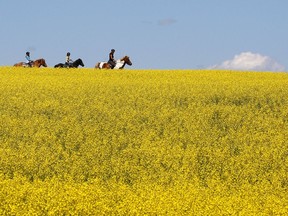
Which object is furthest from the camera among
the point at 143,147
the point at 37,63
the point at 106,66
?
the point at 37,63

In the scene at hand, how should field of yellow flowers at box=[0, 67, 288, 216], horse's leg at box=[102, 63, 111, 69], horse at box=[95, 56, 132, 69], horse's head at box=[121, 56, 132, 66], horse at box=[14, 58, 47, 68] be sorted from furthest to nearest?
1. horse at box=[14, 58, 47, 68]
2. horse's leg at box=[102, 63, 111, 69]
3. horse's head at box=[121, 56, 132, 66]
4. horse at box=[95, 56, 132, 69]
5. field of yellow flowers at box=[0, 67, 288, 216]

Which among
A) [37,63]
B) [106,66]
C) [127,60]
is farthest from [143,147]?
[37,63]

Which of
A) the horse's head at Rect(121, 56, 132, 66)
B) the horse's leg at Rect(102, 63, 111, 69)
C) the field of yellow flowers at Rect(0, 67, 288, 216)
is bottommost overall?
the field of yellow flowers at Rect(0, 67, 288, 216)

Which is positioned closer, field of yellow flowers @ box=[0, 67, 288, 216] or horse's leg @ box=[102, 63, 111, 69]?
field of yellow flowers @ box=[0, 67, 288, 216]

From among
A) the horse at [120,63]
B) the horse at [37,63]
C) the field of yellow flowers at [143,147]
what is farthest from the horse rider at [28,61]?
the field of yellow flowers at [143,147]

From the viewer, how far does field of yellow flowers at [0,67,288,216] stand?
1223cm

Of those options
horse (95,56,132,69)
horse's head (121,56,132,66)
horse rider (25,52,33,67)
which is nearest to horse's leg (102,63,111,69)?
horse (95,56,132,69)

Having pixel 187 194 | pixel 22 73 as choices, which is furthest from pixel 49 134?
pixel 22 73

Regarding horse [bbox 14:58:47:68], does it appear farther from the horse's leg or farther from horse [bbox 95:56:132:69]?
the horse's leg

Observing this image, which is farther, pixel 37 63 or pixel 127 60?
pixel 37 63

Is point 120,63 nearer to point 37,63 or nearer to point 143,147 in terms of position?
point 37,63

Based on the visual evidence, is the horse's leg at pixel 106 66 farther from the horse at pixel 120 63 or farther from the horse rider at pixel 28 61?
the horse rider at pixel 28 61

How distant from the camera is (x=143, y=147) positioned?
20422 millimetres

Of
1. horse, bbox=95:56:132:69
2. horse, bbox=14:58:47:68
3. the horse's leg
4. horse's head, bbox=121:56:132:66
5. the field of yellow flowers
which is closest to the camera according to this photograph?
the field of yellow flowers
